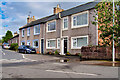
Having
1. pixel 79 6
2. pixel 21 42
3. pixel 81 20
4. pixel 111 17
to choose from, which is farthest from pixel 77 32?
pixel 21 42

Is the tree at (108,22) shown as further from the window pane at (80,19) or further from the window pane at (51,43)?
the window pane at (51,43)

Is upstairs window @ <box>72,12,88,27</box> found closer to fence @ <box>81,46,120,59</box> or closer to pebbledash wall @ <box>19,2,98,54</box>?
pebbledash wall @ <box>19,2,98,54</box>

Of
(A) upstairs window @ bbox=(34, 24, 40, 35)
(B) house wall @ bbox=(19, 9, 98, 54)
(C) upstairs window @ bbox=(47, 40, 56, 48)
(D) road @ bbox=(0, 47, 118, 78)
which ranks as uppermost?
(A) upstairs window @ bbox=(34, 24, 40, 35)

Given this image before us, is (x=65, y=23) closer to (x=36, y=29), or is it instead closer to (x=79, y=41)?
(x=79, y=41)

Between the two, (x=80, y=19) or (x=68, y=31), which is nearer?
(x=80, y=19)

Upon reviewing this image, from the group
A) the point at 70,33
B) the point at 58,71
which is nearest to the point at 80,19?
the point at 70,33

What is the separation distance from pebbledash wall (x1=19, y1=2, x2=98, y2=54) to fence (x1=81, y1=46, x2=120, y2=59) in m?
2.84

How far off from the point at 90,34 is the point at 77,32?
2.36m

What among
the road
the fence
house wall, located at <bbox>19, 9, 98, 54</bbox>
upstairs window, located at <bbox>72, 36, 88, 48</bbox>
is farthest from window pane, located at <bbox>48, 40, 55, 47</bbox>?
the road

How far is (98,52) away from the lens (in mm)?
13148

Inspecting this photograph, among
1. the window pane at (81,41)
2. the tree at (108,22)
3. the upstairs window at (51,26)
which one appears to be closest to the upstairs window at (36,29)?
the upstairs window at (51,26)

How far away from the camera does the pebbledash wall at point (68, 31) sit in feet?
56.8

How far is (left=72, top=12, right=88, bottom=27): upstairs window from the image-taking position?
18036 mm

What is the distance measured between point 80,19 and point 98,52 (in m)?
7.06
